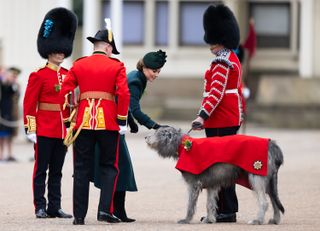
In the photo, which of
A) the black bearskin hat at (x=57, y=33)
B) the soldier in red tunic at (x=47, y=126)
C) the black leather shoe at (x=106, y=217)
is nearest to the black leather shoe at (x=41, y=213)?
the soldier in red tunic at (x=47, y=126)

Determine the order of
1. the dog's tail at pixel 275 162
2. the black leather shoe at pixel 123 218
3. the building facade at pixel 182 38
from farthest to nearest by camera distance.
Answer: the building facade at pixel 182 38, the black leather shoe at pixel 123 218, the dog's tail at pixel 275 162

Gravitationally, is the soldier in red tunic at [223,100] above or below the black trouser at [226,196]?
above

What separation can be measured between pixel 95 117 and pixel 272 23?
984 inches

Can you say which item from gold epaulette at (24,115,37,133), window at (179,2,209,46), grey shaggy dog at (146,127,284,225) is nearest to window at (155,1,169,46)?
window at (179,2,209,46)

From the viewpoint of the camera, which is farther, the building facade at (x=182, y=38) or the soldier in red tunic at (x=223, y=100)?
the building facade at (x=182, y=38)

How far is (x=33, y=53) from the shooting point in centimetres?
3650

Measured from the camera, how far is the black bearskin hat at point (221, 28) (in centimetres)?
1402

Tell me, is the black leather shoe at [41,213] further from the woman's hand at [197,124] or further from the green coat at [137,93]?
the woman's hand at [197,124]

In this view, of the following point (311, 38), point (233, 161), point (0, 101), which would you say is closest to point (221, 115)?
point (233, 161)

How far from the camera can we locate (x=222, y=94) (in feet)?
44.8

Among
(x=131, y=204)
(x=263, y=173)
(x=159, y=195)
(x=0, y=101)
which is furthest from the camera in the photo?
(x=0, y=101)

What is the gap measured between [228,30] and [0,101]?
11970 mm

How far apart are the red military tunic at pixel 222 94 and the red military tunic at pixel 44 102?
163cm

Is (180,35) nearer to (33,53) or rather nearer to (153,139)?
(33,53)
